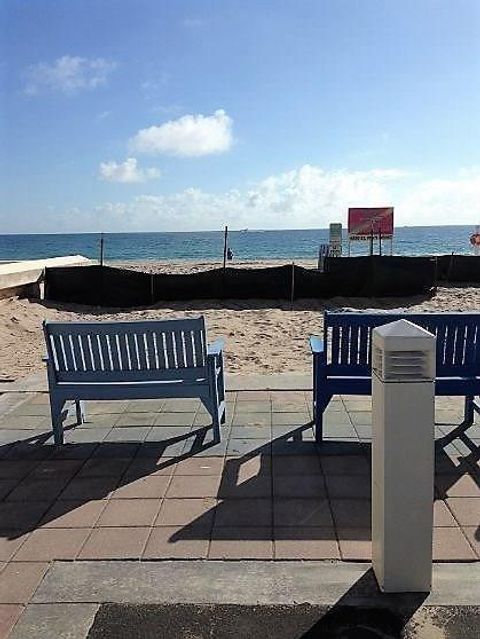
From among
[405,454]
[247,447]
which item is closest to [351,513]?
[405,454]

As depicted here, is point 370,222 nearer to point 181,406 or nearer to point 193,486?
point 181,406

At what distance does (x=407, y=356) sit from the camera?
258cm

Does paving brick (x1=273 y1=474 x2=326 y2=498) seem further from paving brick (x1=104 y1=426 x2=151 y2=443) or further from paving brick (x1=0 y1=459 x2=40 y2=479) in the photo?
paving brick (x1=0 y1=459 x2=40 y2=479)

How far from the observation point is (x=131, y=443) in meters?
4.70

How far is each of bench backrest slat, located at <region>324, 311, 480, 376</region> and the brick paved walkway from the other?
22.2 inches

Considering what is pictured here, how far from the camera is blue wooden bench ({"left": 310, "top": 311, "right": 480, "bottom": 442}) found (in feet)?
14.6

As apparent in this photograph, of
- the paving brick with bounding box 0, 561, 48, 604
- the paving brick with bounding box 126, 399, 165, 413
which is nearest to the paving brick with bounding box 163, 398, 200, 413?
the paving brick with bounding box 126, 399, 165, 413

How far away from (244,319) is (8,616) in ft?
33.1

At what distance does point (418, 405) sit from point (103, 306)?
12.7 metres

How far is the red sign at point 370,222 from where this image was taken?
24.6 m

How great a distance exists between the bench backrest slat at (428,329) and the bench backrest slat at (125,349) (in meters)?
1.02

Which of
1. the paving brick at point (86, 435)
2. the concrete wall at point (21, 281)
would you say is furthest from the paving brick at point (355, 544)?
the concrete wall at point (21, 281)

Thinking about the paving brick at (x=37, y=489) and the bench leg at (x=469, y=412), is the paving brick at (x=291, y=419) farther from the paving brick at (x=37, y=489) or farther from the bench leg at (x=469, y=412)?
the paving brick at (x=37, y=489)

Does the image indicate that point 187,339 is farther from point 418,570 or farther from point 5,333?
point 5,333
